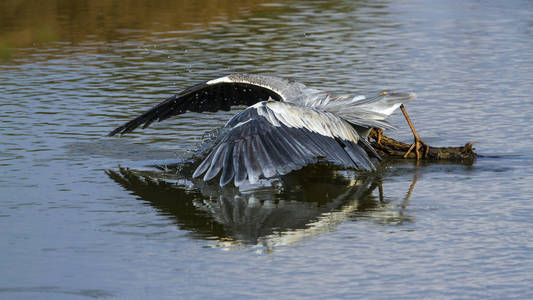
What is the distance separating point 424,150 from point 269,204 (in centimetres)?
187

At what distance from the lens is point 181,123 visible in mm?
9664

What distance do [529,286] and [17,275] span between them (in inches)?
111

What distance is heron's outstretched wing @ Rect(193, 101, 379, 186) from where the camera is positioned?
652 centimetres

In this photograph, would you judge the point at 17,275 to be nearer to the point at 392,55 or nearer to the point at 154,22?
the point at 392,55

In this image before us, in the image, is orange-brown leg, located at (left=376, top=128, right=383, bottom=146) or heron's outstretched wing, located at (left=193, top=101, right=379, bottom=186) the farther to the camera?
orange-brown leg, located at (left=376, top=128, right=383, bottom=146)

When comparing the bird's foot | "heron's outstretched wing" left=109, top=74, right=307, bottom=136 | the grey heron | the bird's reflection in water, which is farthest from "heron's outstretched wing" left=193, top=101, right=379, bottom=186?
"heron's outstretched wing" left=109, top=74, right=307, bottom=136

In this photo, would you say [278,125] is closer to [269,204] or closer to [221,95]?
[269,204]

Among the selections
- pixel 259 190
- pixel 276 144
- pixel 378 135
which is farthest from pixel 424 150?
pixel 276 144

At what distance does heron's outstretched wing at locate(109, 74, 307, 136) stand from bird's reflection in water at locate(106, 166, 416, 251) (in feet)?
2.82

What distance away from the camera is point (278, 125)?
272 inches

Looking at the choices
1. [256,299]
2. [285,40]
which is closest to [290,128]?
[256,299]

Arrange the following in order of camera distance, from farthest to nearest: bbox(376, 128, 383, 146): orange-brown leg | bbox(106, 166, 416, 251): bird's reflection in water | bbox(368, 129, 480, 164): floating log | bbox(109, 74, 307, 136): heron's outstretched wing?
bbox(109, 74, 307, 136): heron's outstretched wing, bbox(376, 128, 383, 146): orange-brown leg, bbox(368, 129, 480, 164): floating log, bbox(106, 166, 416, 251): bird's reflection in water

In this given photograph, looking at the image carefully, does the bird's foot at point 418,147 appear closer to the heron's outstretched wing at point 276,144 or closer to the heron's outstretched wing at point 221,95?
the heron's outstretched wing at point 276,144

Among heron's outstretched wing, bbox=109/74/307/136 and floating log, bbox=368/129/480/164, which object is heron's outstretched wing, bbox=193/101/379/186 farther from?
heron's outstretched wing, bbox=109/74/307/136
